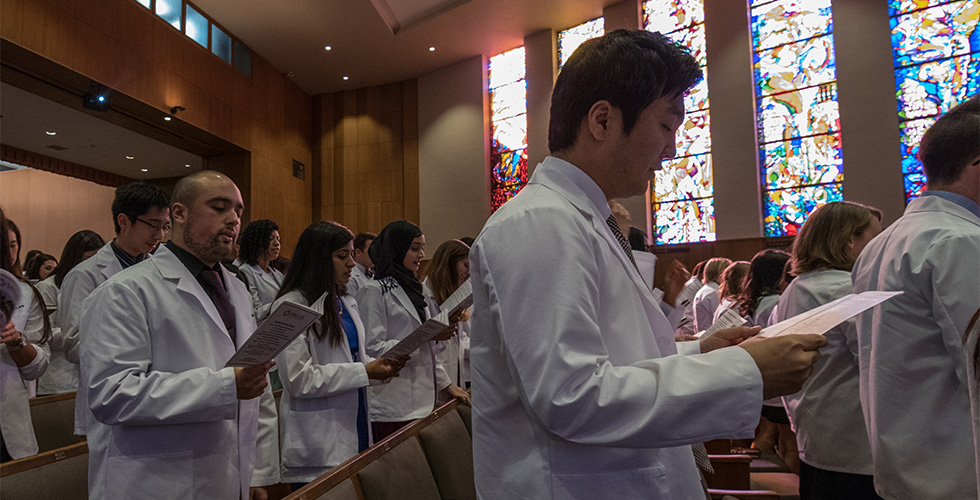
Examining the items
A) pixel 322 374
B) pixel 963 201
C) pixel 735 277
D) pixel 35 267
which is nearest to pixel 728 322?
pixel 963 201

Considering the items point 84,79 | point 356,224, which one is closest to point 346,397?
point 84,79

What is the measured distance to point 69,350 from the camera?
329 centimetres

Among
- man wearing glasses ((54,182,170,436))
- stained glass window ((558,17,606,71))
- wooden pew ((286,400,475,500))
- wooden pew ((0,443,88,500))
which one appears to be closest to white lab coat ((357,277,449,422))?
wooden pew ((286,400,475,500))

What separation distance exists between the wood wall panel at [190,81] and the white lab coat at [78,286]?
5228mm

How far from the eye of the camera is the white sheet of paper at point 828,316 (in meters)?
0.95

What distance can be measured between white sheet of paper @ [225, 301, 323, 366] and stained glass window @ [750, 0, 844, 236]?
30.3 ft

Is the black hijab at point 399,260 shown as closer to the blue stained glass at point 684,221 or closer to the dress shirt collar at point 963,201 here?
the dress shirt collar at point 963,201

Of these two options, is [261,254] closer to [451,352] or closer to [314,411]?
[451,352]

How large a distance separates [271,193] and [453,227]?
3666 millimetres

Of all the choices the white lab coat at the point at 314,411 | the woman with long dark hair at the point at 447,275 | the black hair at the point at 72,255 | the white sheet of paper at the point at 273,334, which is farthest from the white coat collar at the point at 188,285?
the black hair at the point at 72,255

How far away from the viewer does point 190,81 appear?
32.4 ft

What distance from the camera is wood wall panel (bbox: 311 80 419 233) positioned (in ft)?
44.3

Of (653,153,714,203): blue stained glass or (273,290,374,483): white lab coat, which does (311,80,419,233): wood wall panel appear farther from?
(273,290,374,483): white lab coat

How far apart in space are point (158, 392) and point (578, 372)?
4.31ft
